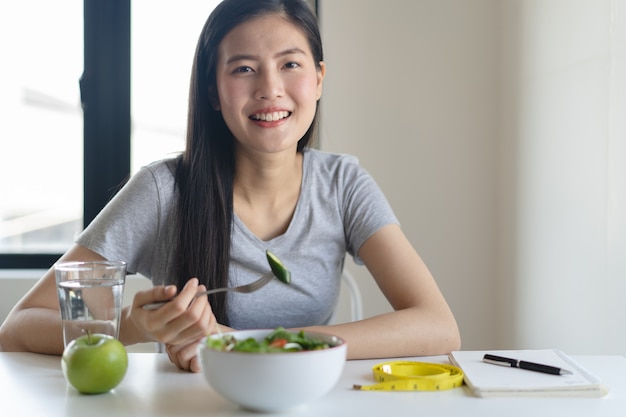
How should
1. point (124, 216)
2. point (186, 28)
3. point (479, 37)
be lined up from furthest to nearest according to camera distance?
1. point (186, 28)
2. point (479, 37)
3. point (124, 216)

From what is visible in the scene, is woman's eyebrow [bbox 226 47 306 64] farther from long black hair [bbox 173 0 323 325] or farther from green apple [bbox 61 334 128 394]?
green apple [bbox 61 334 128 394]

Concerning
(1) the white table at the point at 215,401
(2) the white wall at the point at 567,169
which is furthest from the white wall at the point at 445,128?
(1) the white table at the point at 215,401

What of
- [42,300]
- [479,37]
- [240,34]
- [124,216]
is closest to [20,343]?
[42,300]

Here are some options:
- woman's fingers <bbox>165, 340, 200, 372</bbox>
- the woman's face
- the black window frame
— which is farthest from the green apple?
the black window frame

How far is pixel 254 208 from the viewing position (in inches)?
65.0

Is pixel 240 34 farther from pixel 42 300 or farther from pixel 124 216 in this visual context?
pixel 42 300

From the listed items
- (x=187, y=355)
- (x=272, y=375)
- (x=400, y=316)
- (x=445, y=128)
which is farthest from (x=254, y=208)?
(x=445, y=128)

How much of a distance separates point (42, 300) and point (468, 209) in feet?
5.20

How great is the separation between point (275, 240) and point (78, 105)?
1.56 meters

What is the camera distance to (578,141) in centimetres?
192

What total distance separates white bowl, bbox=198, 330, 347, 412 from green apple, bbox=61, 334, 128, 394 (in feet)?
0.55

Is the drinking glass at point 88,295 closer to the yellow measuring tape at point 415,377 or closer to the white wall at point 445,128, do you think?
the yellow measuring tape at point 415,377

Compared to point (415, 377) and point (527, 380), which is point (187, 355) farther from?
point (527, 380)

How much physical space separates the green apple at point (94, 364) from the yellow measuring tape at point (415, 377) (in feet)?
1.05
